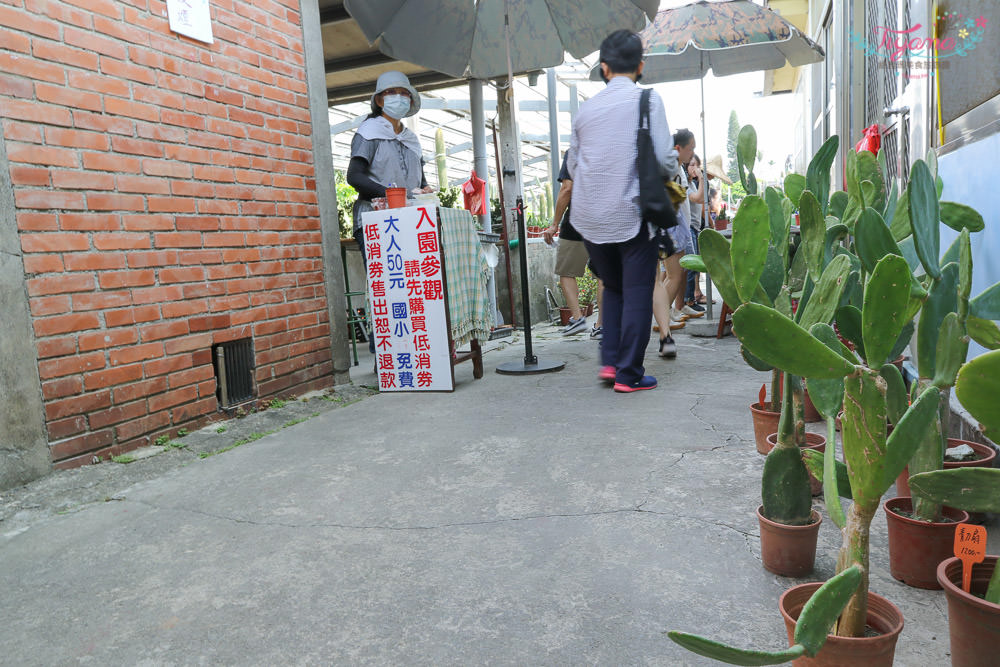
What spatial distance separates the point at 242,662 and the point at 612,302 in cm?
280

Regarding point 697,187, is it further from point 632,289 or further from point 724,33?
point 632,289

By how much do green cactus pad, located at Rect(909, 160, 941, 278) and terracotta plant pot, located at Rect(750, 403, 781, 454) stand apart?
0.92m

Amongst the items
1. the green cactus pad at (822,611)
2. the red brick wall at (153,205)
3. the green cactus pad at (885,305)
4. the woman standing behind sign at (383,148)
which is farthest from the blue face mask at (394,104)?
the green cactus pad at (822,611)

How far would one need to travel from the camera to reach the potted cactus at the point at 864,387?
97 cm

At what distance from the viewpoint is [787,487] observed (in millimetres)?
1482

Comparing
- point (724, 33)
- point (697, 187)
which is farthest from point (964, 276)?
point (697, 187)

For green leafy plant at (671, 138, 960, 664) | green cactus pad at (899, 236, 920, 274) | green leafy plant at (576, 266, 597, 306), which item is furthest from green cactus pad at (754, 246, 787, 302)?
green leafy plant at (576, 266, 597, 306)

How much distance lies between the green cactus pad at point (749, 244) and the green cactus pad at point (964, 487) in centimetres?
44

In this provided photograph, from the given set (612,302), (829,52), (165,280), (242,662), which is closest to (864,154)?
(612,302)

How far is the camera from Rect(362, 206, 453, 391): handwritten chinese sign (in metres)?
3.71

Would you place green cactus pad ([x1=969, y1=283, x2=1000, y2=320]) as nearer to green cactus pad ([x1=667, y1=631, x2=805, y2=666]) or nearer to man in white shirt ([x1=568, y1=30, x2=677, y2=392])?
green cactus pad ([x1=667, y1=631, x2=805, y2=666])

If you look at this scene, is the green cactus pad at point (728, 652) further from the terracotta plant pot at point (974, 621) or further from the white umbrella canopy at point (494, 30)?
the white umbrella canopy at point (494, 30)

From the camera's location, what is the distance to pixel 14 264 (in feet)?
7.79

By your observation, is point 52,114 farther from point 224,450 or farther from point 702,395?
point 702,395
